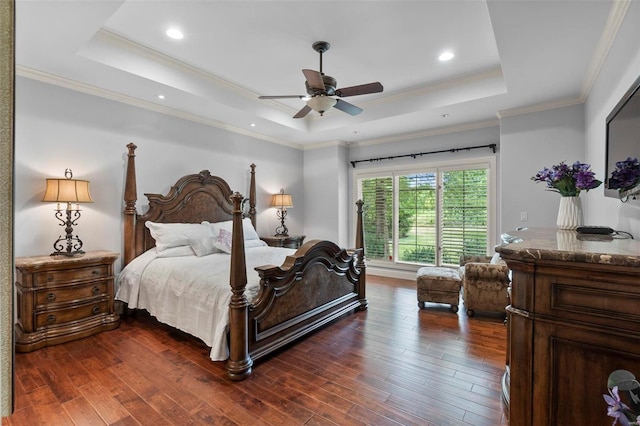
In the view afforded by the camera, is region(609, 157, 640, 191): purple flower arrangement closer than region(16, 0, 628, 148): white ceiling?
Yes

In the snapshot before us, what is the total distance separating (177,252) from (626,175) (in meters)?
3.98

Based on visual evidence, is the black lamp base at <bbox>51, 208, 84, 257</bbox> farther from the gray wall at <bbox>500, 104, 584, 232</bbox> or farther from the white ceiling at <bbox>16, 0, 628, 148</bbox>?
the gray wall at <bbox>500, 104, 584, 232</bbox>

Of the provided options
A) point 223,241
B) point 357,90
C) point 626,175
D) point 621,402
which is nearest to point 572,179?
point 626,175

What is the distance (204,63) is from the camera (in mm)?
3518

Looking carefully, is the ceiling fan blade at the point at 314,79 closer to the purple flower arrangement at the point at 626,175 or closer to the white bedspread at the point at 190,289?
the white bedspread at the point at 190,289

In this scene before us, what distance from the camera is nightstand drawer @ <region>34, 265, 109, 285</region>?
9.30 feet

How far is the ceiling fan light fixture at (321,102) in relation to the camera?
2941mm

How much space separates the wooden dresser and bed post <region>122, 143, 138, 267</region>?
390cm

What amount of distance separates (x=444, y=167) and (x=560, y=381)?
14.5 feet

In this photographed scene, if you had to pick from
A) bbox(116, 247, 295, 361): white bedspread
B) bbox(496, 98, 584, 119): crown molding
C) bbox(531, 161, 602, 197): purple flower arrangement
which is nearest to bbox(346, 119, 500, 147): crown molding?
bbox(496, 98, 584, 119): crown molding

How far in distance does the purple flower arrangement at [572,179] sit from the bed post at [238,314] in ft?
8.25

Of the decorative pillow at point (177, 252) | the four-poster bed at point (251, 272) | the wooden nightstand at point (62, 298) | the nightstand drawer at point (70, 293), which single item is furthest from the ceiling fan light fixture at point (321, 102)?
the nightstand drawer at point (70, 293)

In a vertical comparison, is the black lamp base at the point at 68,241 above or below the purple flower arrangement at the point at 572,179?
below

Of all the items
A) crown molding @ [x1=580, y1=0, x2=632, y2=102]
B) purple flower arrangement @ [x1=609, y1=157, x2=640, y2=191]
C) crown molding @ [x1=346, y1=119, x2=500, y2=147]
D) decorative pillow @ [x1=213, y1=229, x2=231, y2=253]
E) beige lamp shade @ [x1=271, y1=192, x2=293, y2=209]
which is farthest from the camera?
beige lamp shade @ [x1=271, y1=192, x2=293, y2=209]
